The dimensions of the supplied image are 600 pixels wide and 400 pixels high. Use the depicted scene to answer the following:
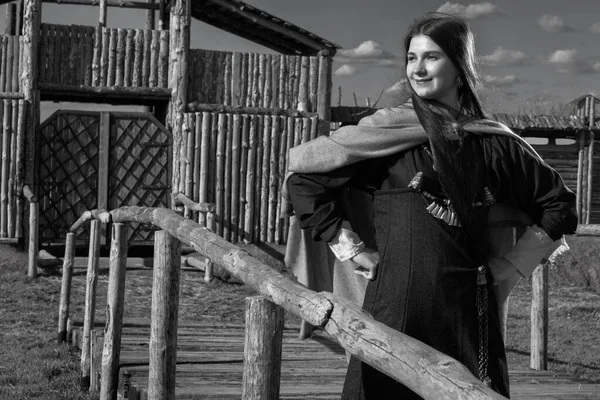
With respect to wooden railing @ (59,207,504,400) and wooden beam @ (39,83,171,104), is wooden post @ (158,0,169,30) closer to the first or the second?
A: wooden beam @ (39,83,171,104)

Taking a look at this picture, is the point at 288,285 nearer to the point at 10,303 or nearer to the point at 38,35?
the point at 10,303

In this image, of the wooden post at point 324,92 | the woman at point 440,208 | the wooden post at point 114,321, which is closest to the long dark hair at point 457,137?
the woman at point 440,208

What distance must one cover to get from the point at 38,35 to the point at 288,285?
32.4 feet

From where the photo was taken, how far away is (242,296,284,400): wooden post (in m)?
2.86

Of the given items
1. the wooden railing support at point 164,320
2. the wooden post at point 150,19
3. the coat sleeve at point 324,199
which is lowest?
the wooden railing support at point 164,320

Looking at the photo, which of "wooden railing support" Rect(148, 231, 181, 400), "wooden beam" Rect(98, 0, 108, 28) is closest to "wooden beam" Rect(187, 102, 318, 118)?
"wooden beam" Rect(98, 0, 108, 28)

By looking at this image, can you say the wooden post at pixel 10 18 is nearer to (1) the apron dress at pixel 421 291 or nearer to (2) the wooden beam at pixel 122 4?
(2) the wooden beam at pixel 122 4

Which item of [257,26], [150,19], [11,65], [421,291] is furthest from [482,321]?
[150,19]

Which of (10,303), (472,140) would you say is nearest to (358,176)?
(472,140)

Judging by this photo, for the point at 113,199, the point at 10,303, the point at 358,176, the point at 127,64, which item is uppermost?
the point at 127,64

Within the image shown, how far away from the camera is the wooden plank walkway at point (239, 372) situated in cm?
488

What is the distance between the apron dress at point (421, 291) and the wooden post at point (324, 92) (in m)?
Answer: 9.68

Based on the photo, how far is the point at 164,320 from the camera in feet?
14.5

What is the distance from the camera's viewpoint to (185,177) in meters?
12.2
